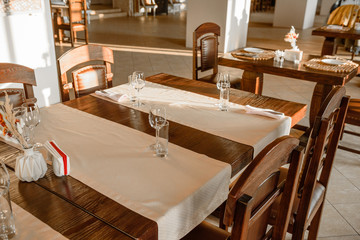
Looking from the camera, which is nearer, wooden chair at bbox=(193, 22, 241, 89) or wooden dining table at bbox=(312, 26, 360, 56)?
wooden chair at bbox=(193, 22, 241, 89)

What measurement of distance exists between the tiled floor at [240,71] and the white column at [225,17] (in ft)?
2.04

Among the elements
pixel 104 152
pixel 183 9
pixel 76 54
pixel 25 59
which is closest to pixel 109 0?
pixel 183 9

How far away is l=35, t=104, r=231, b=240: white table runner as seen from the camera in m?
1.10

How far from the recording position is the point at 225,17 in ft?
21.4

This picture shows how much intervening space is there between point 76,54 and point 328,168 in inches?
63.5

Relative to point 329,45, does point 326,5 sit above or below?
above

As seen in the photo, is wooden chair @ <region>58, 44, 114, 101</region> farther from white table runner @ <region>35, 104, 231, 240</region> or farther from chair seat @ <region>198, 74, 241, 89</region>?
chair seat @ <region>198, 74, 241, 89</region>

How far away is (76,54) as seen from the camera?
2.17m

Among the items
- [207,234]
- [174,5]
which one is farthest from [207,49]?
[174,5]

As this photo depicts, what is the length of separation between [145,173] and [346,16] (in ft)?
17.3

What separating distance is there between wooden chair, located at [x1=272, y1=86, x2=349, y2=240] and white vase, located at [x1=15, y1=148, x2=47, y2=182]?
1.00 meters

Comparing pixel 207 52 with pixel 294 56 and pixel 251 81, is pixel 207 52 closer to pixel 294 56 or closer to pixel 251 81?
pixel 251 81

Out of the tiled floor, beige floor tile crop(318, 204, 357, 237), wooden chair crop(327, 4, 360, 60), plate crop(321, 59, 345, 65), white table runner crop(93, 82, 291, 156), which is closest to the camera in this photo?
white table runner crop(93, 82, 291, 156)

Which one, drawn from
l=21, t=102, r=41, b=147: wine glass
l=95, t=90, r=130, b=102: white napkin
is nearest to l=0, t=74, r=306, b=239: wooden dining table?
l=21, t=102, r=41, b=147: wine glass
